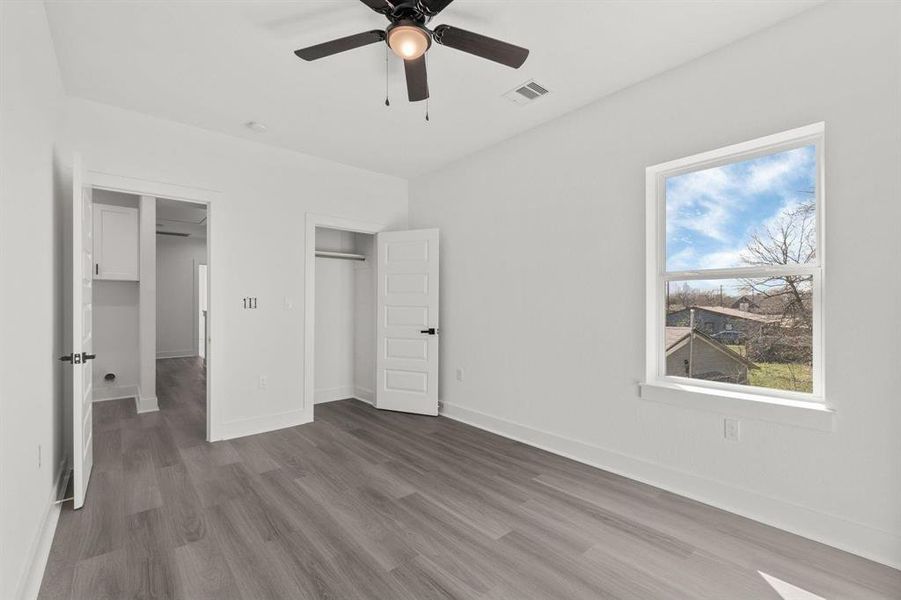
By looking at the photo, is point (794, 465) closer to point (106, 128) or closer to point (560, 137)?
point (560, 137)

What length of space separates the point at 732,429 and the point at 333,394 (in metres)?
4.28

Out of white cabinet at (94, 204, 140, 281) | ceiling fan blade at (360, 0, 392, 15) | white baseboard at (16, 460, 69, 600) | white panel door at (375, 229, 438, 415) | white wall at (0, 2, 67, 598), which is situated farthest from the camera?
white cabinet at (94, 204, 140, 281)

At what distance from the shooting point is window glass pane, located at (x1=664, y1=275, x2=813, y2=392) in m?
2.40

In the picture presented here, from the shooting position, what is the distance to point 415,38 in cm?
195

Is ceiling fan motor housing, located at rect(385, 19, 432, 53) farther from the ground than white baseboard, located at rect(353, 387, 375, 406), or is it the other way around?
ceiling fan motor housing, located at rect(385, 19, 432, 53)

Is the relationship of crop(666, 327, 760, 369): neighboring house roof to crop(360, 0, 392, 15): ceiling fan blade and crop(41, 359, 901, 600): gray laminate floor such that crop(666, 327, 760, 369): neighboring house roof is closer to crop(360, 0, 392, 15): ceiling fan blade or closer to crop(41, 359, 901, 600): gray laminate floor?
crop(41, 359, 901, 600): gray laminate floor

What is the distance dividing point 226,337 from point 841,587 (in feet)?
14.7

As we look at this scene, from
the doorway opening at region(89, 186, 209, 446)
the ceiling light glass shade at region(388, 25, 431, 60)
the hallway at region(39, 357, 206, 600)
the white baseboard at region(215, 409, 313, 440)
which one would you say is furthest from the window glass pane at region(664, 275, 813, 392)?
the doorway opening at region(89, 186, 209, 446)

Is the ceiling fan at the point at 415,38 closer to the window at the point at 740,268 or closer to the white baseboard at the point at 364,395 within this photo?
the window at the point at 740,268

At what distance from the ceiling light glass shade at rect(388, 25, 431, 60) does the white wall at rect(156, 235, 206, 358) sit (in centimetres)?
815

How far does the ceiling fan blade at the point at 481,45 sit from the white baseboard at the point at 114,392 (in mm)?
5618

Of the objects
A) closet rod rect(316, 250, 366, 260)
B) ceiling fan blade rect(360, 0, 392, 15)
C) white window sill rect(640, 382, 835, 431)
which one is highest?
ceiling fan blade rect(360, 0, 392, 15)

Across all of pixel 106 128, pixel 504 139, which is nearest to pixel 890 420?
pixel 504 139

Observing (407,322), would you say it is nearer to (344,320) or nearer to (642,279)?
(344,320)
